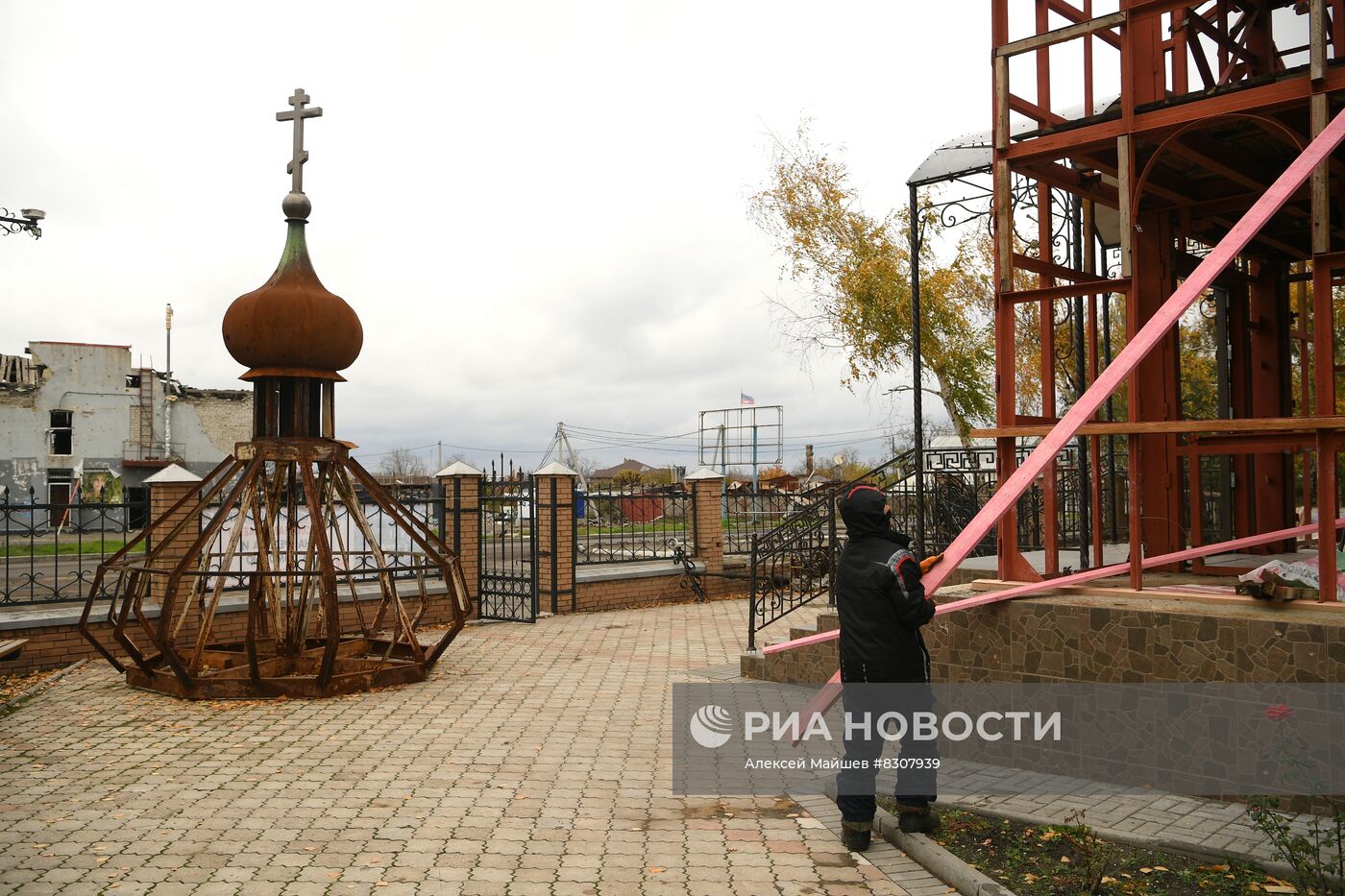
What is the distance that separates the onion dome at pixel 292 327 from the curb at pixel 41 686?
3.44 metres

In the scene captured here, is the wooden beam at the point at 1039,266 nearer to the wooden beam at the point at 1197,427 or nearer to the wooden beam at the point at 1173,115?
the wooden beam at the point at 1173,115

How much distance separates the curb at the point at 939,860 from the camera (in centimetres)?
424

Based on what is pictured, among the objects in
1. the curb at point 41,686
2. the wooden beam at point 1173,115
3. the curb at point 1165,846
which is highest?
the wooden beam at point 1173,115

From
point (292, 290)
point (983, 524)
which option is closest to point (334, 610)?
point (292, 290)

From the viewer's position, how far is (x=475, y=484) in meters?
14.6

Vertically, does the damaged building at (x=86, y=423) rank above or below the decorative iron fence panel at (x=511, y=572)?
above

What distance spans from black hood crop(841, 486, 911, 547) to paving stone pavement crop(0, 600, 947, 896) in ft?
5.19

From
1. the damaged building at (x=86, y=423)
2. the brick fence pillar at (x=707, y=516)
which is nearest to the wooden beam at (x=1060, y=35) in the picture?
the brick fence pillar at (x=707, y=516)

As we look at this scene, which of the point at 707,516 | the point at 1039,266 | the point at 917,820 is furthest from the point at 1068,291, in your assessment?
the point at 707,516

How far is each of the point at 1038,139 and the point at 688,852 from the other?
5.14 meters

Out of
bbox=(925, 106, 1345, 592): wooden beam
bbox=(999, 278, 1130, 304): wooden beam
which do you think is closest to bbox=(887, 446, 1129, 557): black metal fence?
bbox=(999, 278, 1130, 304): wooden beam

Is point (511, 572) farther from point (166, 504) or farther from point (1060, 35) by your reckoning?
point (1060, 35)

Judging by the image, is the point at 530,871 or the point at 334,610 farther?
the point at 334,610

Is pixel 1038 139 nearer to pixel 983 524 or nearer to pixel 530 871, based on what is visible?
pixel 983 524
